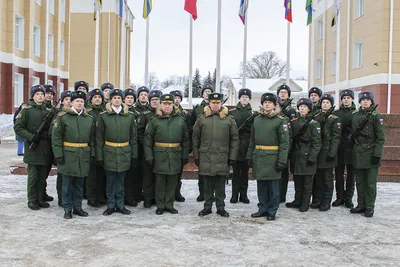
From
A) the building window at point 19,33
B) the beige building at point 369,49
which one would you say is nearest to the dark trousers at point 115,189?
the beige building at point 369,49

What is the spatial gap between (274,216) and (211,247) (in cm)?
178

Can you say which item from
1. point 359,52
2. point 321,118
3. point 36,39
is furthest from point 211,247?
point 36,39

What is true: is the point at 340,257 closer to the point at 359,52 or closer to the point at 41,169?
the point at 41,169

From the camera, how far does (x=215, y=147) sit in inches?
267

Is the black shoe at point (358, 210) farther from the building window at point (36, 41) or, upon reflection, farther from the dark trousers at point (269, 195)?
the building window at point (36, 41)

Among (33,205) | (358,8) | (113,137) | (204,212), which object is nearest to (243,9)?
(358,8)

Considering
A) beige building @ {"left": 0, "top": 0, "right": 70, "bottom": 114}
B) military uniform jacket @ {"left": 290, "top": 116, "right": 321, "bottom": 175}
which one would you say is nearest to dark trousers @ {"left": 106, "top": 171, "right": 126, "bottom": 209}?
military uniform jacket @ {"left": 290, "top": 116, "right": 321, "bottom": 175}

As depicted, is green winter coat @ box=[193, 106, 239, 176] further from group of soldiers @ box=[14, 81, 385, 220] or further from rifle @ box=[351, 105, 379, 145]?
rifle @ box=[351, 105, 379, 145]

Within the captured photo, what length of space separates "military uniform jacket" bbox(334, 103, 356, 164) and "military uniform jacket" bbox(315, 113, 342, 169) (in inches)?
13.0

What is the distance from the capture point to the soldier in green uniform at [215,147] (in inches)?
267

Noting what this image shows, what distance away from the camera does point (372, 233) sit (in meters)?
6.05

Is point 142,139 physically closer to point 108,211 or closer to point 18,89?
point 108,211

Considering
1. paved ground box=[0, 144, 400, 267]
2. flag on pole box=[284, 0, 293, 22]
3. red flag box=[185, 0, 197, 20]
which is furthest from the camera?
flag on pole box=[284, 0, 293, 22]

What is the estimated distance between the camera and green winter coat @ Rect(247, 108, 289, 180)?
6.59 m
